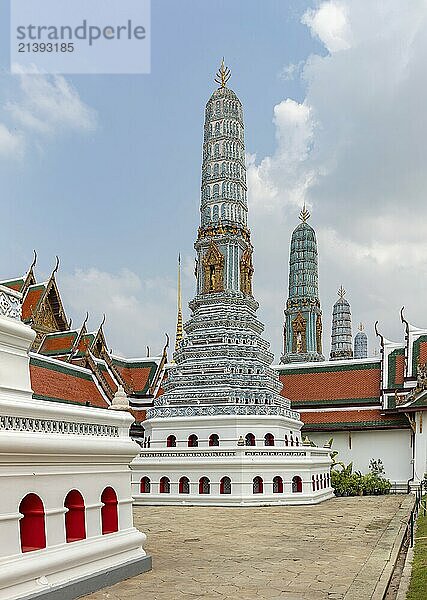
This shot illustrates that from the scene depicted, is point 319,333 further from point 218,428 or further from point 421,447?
point 218,428

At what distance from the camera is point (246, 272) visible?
3036 cm

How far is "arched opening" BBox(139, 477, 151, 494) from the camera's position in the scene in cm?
2545

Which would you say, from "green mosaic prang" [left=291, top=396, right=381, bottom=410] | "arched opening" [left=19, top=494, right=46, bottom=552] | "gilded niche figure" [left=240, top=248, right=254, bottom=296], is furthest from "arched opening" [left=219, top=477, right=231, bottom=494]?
"arched opening" [left=19, top=494, right=46, bottom=552]

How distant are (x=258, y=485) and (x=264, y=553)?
11374mm

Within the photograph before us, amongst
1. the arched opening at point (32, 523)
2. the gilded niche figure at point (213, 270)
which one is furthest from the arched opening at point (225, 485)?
the arched opening at point (32, 523)

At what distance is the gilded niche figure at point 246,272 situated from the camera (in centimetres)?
3016

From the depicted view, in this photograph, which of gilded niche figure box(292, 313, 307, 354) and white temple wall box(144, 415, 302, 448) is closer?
white temple wall box(144, 415, 302, 448)

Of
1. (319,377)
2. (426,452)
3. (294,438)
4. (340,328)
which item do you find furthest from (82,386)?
(340,328)

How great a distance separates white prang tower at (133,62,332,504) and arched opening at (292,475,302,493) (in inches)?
1.3

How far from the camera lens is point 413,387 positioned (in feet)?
105

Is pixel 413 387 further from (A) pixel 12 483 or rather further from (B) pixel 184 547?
(A) pixel 12 483

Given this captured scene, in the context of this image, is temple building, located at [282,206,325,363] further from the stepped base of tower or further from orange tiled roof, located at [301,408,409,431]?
the stepped base of tower

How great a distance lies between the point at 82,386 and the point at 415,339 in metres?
15.0

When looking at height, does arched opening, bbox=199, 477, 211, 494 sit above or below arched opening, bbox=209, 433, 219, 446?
below
